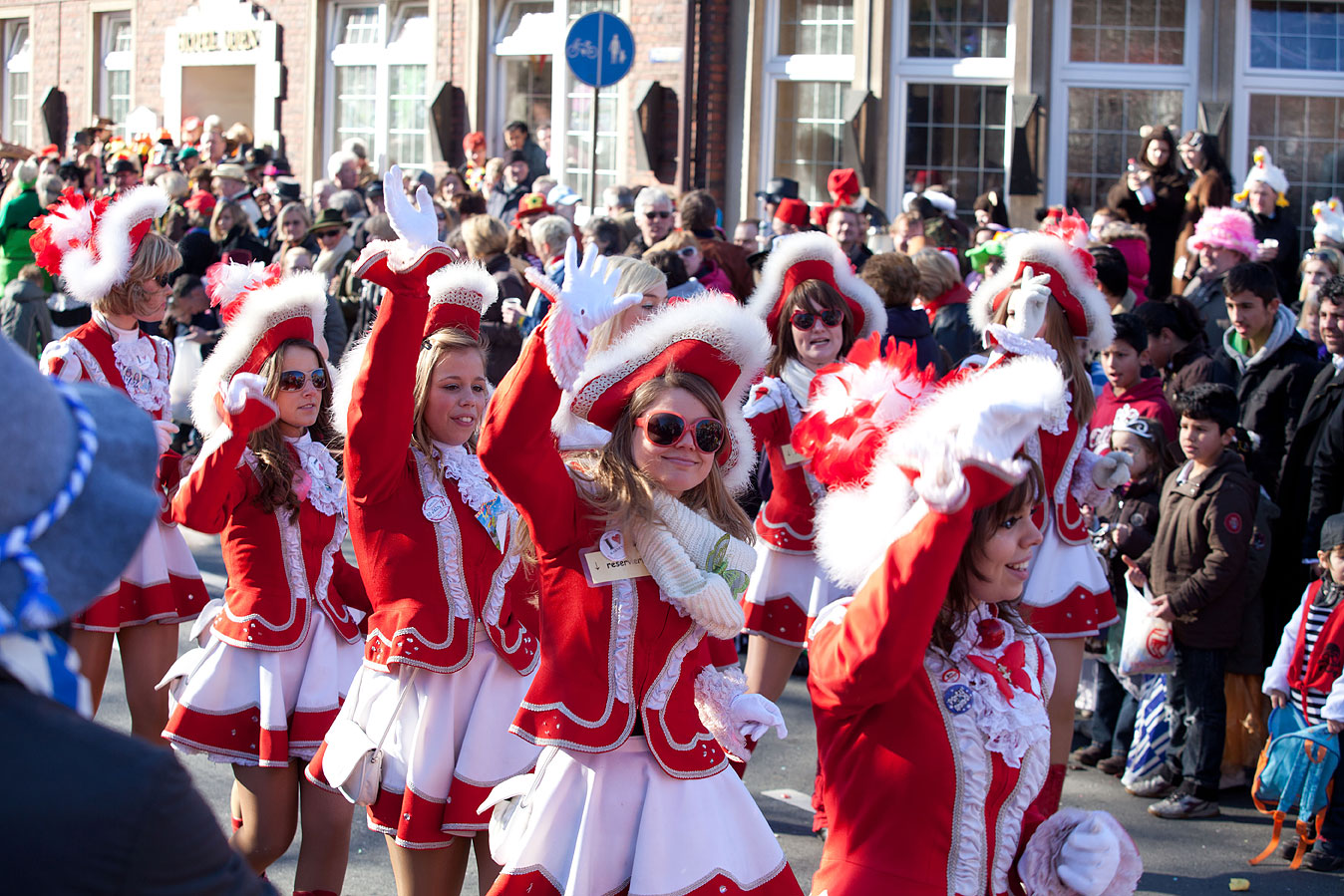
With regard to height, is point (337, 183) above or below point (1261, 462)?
above

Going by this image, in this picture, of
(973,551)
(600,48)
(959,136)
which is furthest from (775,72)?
(973,551)

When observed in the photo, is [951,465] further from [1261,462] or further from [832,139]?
[832,139]

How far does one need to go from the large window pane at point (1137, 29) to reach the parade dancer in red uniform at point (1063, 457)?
917cm

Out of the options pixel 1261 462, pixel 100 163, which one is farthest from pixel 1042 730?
pixel 100 163

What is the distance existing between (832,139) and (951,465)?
12.9 meters

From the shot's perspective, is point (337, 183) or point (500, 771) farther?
point (337, 183)

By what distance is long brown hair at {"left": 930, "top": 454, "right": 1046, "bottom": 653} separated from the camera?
7.79 ft

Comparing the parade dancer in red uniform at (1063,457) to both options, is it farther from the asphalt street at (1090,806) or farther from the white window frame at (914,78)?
the white window frame at (914,78)

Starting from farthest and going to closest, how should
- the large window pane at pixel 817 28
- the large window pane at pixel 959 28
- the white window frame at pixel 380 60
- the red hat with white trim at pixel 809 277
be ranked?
the white window frame at pixel 380 60
the large window pane at pixel 817 28
the large window pane at pixel 959 28
the red hat with white trim at pixel 809 277

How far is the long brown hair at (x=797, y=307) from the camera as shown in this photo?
5.15 m

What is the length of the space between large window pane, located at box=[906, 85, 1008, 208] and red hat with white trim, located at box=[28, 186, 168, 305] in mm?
9910

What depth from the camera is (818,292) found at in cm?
517

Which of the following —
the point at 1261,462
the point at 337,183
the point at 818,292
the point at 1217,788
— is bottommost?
the point at 1217,788

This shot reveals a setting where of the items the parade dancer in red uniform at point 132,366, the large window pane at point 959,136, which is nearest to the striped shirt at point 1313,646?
the parade dancer in red uniform at point 132,366
